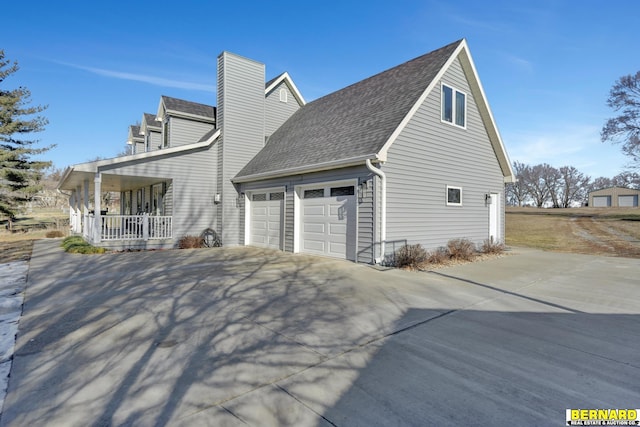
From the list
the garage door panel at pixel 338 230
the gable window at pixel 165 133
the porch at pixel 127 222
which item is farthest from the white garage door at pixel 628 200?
the porch at pixel 127 222

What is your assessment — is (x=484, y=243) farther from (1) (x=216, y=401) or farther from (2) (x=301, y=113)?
(1) (x=216, y=401)

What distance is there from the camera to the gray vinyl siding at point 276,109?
1547cm

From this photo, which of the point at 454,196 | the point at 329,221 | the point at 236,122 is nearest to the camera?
→ the point at 329,221

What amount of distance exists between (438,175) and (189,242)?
9388mm

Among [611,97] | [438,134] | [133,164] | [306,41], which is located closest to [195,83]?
[306,41]

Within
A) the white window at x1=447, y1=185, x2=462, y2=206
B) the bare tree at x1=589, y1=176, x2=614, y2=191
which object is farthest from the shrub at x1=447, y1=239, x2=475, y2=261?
the bare tree at x1=589, y1=176, x2=614, y2=191

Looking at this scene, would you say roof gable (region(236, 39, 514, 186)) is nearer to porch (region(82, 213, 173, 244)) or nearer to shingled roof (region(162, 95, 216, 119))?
porch (region(82, 213, 173, 244))

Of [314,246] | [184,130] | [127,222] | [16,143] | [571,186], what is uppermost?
[16,143]

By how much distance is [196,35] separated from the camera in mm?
14461

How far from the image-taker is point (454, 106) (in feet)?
35.3

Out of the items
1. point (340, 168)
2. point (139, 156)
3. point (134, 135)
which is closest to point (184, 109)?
point (139, 156)

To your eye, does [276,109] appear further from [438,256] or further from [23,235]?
[23,235]

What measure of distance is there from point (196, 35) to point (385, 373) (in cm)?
1600

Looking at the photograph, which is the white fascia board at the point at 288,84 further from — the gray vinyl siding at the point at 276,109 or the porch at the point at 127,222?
the porch at the point at 127,222
